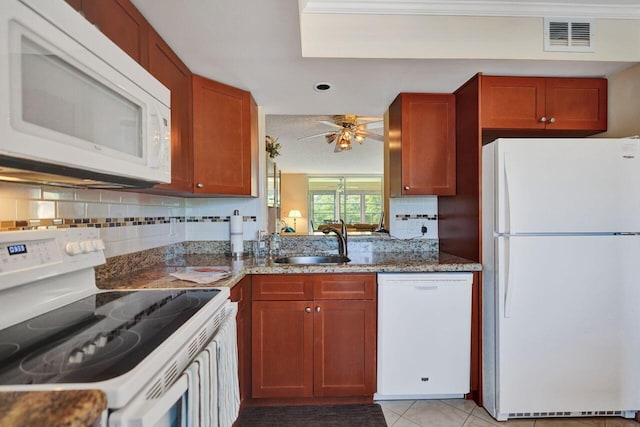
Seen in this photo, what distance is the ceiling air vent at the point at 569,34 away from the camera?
1803 millimetres

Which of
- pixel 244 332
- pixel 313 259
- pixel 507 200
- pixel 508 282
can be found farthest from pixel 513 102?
Answer: pixel 244 332

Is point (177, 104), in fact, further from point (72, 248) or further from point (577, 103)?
point (577, 103)

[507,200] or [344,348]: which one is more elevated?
[507,200]

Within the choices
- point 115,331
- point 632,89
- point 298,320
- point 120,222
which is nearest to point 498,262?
point 298,320

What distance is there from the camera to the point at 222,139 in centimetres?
204

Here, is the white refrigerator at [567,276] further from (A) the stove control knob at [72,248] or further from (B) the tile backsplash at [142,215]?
(A) the stove control knob at [72,248]

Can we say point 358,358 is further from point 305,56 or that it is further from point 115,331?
point 305,56

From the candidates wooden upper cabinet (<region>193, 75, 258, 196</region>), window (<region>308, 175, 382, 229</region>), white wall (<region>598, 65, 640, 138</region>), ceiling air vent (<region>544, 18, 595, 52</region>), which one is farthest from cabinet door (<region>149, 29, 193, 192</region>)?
window (<region>308, 175, 382, 229</region>)

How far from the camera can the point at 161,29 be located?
4.74ft

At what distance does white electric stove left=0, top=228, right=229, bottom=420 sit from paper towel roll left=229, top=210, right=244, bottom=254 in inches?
37.2

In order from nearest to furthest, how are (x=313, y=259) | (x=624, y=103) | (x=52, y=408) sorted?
(x=52, y=408) < (x=624, y=103) < (x=313, y=259)

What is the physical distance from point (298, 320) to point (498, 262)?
1.22 meters

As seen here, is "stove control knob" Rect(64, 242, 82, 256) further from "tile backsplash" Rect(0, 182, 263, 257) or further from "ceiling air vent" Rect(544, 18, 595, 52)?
"ceiling air vent" Rect(544, 18, 595, 52)

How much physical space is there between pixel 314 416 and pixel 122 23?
2188 millimetres
